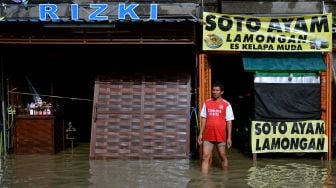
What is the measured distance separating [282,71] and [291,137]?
136cm

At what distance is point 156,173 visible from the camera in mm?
9586

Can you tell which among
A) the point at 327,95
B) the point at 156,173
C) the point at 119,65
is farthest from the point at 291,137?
the point at 119,65

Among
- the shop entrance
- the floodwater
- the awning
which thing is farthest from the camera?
the shop entrance

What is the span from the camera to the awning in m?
10.8

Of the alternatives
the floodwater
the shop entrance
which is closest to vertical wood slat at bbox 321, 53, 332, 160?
the floodwater

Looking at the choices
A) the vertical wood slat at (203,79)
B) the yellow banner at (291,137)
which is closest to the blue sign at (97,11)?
the vertical wood slat at (203,79)

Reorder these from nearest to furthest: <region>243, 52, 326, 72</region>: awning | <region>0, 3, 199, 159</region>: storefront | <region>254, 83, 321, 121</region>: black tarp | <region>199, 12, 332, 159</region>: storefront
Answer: <region>0, 3, 199, 159</region>: storefront < <region>199, 12, 332, 159</region>: storefront < <region>243, 52, 326, 72</region>: awning < <region>254, 83, 321, 121</region>: black tarp

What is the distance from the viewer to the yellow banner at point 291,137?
35.4ft

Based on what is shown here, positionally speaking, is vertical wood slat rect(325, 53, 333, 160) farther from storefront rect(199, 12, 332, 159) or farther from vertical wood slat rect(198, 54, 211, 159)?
vertical wood slat rect(198, 54, 211, 159)

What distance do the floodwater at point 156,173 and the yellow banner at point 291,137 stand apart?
304mm

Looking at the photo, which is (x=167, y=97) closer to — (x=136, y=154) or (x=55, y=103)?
(x=136, y=154)

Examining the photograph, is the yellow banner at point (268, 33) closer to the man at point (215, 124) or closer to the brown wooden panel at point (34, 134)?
the man at point (215, 124)

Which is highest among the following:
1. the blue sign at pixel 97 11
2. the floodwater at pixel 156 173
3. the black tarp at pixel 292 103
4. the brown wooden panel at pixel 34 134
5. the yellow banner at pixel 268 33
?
the blue sign at pixel 97 11

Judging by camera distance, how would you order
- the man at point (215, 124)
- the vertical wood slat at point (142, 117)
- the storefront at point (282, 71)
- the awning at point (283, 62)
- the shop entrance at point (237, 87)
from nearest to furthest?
the man at point (215, 124) < the storefront at point (282, 71) < the awning at point (283, 62) < the vertical wood slat at point (142, 117) < the shop entrance at point (237, 87)
